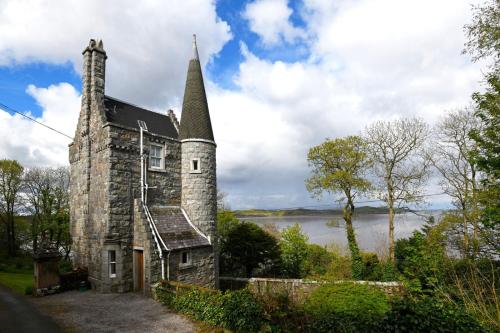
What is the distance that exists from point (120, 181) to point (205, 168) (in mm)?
4861

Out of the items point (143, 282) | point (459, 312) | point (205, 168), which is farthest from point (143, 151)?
point (459, 312)

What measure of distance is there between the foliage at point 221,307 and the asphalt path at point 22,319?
3887 millimetres

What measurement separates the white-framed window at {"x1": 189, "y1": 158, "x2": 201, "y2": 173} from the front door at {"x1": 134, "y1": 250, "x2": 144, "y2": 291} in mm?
5362

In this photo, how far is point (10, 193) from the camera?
2900 centimetres

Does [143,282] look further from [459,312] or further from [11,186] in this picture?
[11,186]

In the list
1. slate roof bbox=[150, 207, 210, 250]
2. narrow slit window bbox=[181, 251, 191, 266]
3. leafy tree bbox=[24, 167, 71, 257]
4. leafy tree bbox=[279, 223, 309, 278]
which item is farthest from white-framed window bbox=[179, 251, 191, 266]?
leafy tree bbox=[24, 167, 71, 257]

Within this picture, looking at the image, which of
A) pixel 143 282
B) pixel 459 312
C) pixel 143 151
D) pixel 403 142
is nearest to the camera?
pixel 459 312

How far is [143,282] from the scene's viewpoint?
43.1 feet

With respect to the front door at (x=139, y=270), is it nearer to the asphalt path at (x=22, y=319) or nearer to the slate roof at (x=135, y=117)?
the asphalt path at (x=22, y=319)

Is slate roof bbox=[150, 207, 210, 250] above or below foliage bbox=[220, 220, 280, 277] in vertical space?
above

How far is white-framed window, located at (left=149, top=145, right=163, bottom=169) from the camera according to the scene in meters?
15.5

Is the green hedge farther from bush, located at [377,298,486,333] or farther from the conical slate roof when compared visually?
the conical slate roof

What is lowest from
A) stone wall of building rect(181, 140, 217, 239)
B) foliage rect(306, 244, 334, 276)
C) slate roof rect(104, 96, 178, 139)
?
foliage rect(306, 244, 334, 276)

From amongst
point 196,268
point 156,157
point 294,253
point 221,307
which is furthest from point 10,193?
point 221,307
